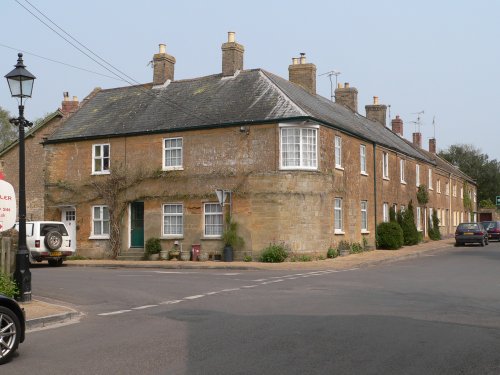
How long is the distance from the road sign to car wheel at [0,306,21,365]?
11.5ft

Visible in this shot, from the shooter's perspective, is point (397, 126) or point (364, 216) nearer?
point (364, 216)

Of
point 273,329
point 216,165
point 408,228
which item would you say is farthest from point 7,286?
point 408,228

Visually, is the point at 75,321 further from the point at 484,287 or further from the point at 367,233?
the point at 367,233

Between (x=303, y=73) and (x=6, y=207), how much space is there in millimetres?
25595

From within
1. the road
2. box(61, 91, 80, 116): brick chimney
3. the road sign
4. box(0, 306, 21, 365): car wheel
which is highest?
box(61, 91, 80, 116): brick chimney

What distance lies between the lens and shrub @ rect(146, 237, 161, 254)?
92.2ft

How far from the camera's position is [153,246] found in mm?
28141

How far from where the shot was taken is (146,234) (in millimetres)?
28781

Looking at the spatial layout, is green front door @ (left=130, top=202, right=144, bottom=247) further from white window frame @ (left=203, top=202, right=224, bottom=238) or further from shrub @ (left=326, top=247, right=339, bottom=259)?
shrub @ (left=326, top=247, right=339, bottom=259)

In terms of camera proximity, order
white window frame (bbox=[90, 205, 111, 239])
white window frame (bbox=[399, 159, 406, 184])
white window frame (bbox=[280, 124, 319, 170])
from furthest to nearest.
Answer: white window frame (bbox=[399, 159, 406, 184]) → white window frame (bbox=[90, 205, 111, 239]) → white window frame (bbox=[280, 124, 319, 170])

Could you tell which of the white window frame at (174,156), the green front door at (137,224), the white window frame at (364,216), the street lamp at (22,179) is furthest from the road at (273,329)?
the white window frame at (364,216)

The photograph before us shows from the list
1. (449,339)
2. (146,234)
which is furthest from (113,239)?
(449,339)

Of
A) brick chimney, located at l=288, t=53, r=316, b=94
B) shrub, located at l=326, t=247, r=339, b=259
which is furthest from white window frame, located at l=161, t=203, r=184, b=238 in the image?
brick chimney, located at l=288, t=53, r=316, b=94

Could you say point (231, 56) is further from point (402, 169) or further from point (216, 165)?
point (402, 169)
